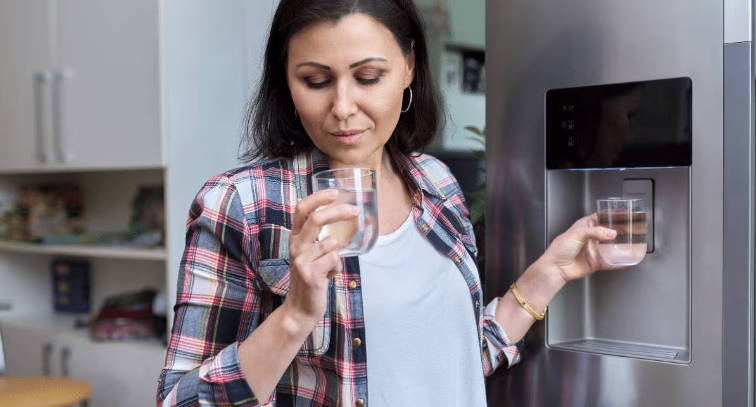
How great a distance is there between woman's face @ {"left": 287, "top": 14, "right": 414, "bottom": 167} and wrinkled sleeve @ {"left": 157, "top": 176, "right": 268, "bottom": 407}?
0.16m

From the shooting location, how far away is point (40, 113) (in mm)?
2633

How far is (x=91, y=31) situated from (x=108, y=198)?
0.87 metres

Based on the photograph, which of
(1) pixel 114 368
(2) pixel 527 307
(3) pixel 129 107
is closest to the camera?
(2) pixel 527 307

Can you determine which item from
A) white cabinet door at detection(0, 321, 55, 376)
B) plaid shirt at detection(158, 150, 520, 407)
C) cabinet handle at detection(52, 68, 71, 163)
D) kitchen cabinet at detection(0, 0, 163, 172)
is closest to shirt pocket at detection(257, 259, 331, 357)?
plaid shirt at detection(158, 150, 520, 407)

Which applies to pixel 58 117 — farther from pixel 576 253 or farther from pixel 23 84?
pixel 576 253

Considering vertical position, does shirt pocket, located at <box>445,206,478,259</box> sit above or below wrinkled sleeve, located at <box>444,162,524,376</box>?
above

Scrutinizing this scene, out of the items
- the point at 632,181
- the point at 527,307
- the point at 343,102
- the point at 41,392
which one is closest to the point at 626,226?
the point at 632,181

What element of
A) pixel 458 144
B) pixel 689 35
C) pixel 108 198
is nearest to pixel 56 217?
pixel 108 198

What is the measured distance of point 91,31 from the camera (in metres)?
2.42

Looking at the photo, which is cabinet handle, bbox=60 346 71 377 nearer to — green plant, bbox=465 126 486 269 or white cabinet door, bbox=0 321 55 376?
white cabinet door, bbox=0 321 55 376

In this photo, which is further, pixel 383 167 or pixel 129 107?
pixel 129 107

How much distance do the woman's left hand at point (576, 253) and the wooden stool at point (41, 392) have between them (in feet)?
5.03

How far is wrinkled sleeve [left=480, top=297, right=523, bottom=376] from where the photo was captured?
1.26 meters

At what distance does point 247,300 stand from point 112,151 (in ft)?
5.10
